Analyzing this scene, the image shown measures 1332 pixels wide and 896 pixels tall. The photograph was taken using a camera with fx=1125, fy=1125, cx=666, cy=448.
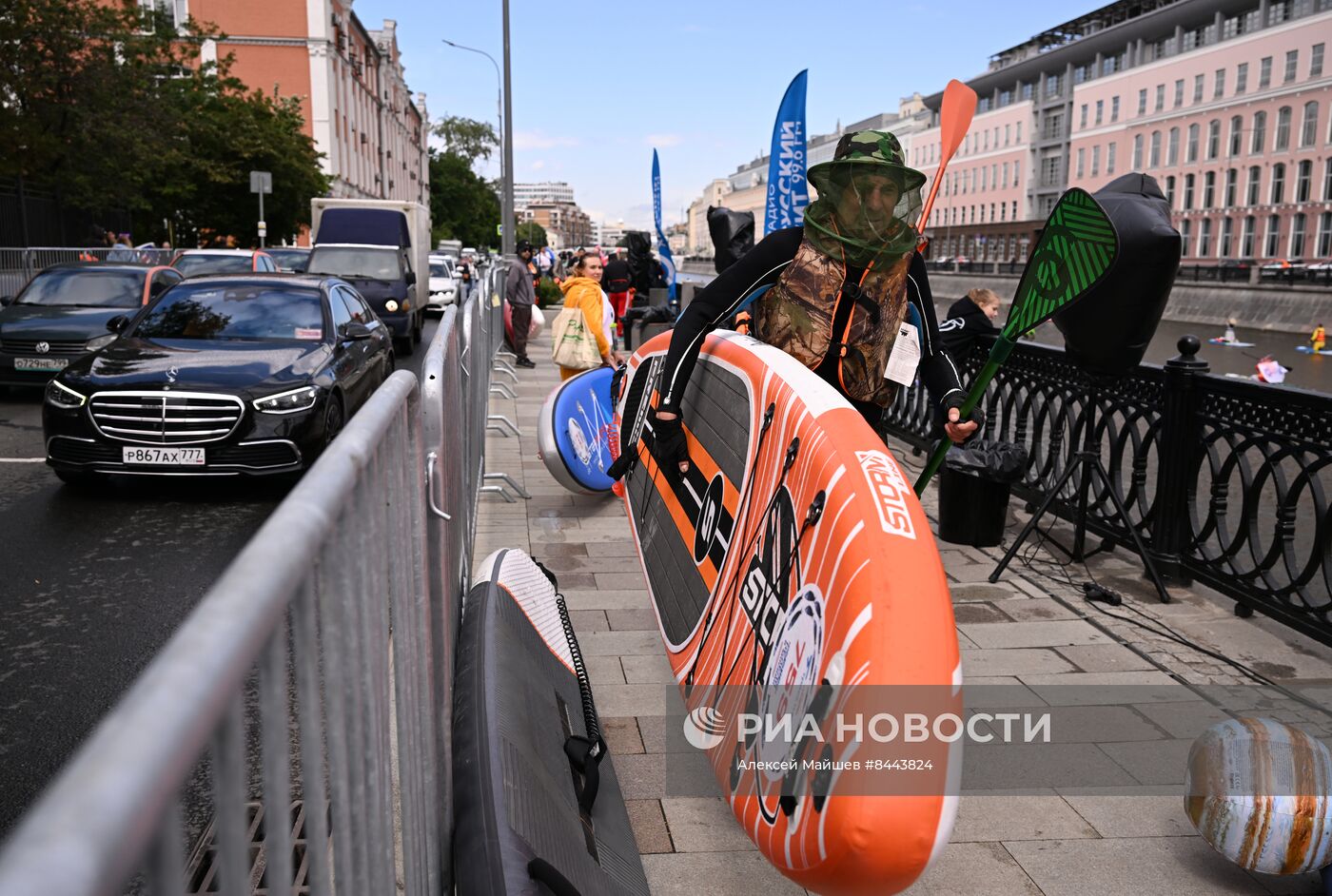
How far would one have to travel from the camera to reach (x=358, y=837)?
142 centimetres

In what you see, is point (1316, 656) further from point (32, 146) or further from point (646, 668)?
point (32, 146)

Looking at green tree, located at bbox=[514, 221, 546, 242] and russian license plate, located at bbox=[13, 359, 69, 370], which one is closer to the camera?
russian license plate, located at bbox=[13, 359, 69, 370]

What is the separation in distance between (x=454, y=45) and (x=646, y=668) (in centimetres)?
4361

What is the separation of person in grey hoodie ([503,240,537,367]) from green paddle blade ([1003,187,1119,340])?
44.5 ft

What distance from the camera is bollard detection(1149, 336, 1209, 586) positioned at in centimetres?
591

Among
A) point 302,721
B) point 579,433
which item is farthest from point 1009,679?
point 579,433

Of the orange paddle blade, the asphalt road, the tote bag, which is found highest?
the orange paddle blade

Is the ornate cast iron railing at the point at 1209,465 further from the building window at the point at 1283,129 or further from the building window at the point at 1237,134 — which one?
the building window at the point at 1237,134

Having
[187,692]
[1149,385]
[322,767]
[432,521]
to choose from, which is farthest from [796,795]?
[1149,385]

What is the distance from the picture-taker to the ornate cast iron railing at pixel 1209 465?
16.8 feet

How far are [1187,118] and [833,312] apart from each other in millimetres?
74722

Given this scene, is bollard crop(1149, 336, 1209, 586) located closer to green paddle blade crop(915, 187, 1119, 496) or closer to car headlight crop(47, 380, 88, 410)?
green paddle blade crop(915, 187, 1119, 496)

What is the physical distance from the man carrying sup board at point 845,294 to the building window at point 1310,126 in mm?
65296

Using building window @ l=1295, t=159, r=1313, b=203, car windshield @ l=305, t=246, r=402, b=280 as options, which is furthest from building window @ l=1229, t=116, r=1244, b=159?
car windshield @ l=305, t=246, r=402, b=280
